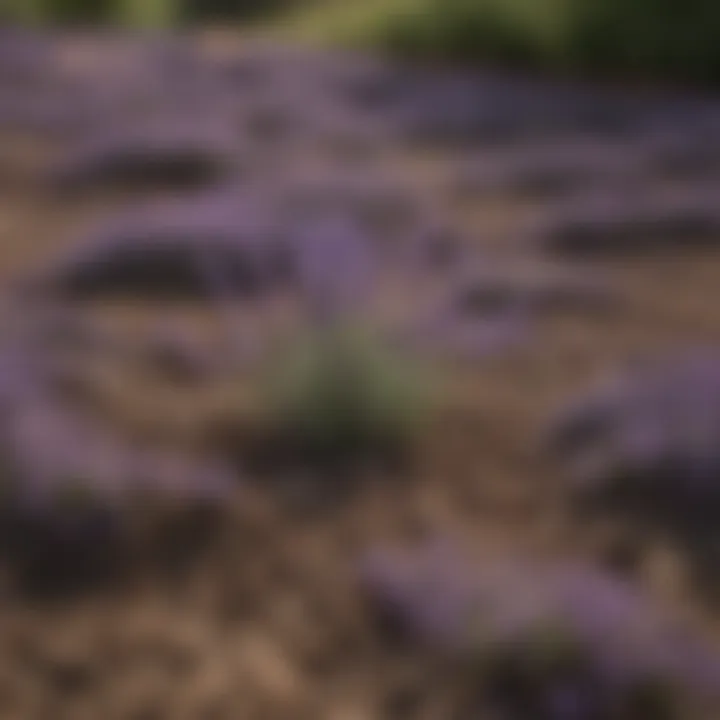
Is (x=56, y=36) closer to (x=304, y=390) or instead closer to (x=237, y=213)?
(x=237, y=213)

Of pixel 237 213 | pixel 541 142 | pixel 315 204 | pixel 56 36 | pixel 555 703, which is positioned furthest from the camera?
pixel 56 36

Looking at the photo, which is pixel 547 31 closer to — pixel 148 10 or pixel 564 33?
pixel 564 33

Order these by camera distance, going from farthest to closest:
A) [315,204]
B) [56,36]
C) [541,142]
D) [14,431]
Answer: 1. [56,36]
2. [541,142]
3. [315,204]
4. [14,431]

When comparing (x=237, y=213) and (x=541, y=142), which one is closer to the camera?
(x=237, y=213)

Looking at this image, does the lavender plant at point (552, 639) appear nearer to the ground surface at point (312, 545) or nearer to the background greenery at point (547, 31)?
the ground surface at point (312, 545)

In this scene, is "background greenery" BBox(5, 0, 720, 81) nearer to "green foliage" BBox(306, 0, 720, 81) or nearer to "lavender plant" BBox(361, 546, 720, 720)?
"green foliage" BBox(306, 0, 720, 81)

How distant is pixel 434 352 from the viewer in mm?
1550

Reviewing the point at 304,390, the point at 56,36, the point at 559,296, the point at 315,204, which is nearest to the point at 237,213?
the point at 315,204

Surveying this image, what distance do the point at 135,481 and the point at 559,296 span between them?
74cm

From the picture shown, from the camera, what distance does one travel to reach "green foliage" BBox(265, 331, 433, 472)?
132 cm

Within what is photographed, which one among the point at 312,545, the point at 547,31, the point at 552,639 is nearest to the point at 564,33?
the point at 547,31

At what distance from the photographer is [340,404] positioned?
52.3 inches

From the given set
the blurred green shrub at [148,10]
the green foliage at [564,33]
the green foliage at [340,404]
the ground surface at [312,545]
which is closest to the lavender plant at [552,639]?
the ground surface at [312,545]

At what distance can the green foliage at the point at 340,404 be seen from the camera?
1317mm
